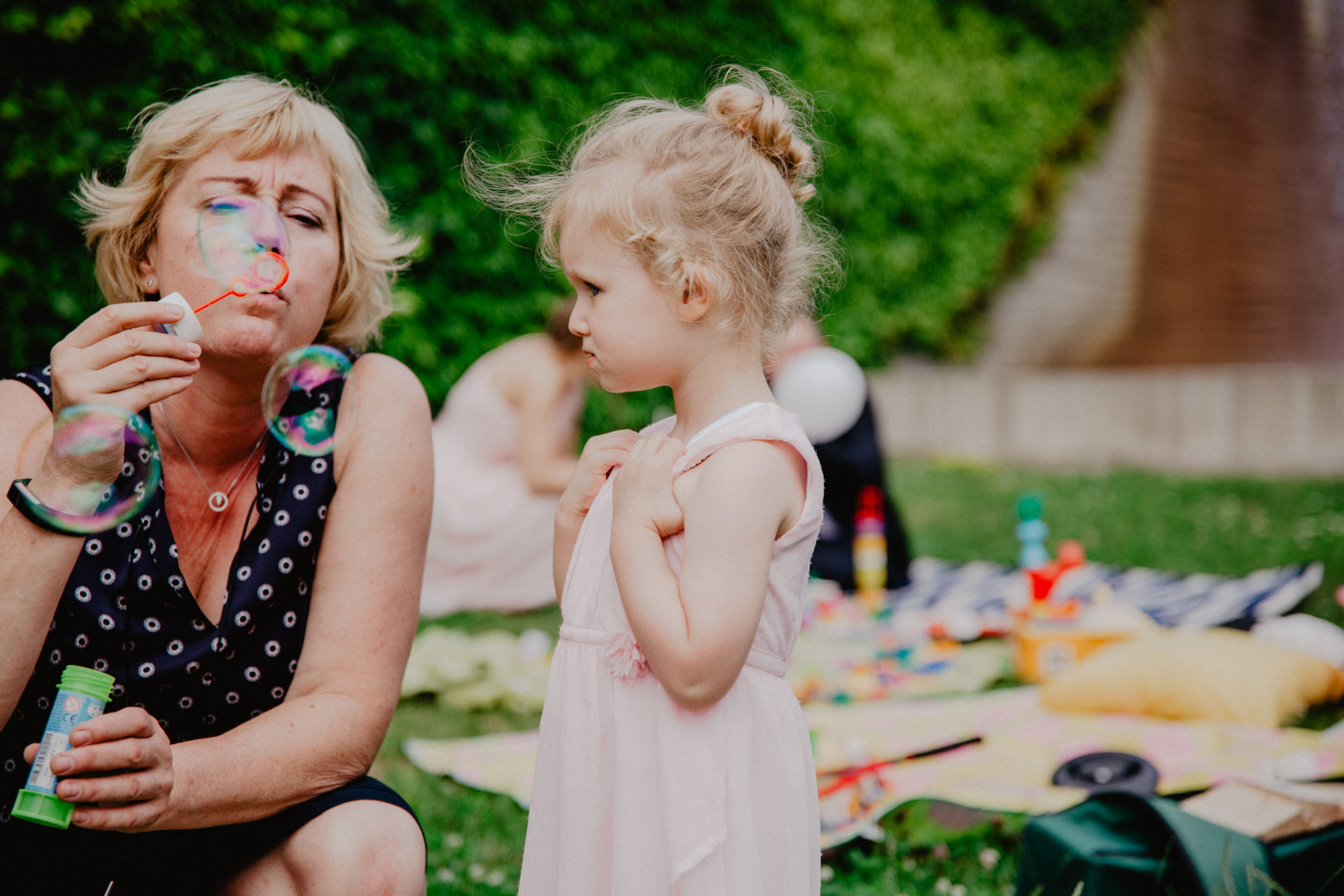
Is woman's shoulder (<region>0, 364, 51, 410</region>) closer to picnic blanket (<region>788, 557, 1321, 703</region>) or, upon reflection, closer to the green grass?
the green grass

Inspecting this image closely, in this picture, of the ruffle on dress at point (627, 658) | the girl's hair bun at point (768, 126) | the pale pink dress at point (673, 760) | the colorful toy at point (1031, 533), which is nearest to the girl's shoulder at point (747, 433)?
the pale pink dress at point (673, 760)

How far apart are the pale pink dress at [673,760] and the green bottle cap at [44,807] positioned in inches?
21.7

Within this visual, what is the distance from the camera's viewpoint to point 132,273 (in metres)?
1.71

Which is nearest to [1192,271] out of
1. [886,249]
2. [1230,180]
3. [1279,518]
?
[1230,180]

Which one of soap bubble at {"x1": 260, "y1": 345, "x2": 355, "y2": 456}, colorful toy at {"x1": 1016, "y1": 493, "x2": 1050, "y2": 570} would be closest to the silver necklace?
soap bubble at {"x1": 260, "y1": 345, "x2": 355, "y2": 456}

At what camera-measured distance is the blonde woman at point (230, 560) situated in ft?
4.33

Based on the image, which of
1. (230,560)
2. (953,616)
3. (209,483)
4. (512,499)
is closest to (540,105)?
(512,499)

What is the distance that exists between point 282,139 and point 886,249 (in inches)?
317

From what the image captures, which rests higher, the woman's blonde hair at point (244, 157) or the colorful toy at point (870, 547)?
the woman's blonde hair at point (244, 157)

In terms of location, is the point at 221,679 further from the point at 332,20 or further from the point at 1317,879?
the point at 332,20

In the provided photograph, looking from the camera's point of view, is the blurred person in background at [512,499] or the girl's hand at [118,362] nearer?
the girl's hand at [118,362]

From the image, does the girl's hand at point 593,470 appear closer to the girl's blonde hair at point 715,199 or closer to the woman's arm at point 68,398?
the girl's blonde hair at point 715,199

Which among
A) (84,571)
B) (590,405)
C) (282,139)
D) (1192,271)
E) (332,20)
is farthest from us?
(1192,271)

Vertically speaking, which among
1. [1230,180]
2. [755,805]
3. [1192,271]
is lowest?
[755,805]
